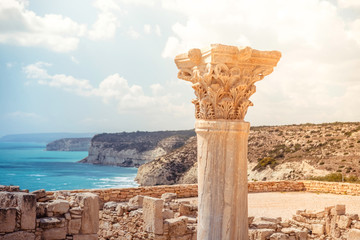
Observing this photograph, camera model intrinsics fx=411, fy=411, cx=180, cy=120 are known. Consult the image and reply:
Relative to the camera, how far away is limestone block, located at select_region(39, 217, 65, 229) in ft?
23.3

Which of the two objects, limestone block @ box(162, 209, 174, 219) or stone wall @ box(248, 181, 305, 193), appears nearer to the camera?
limestone block @ box(162, 209, 174, 219)

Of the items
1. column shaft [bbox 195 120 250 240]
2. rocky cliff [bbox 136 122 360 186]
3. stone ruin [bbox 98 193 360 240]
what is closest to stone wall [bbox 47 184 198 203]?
stone ruin [bbox 98 193 360 240]

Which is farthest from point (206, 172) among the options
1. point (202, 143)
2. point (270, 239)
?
point (270, 239)

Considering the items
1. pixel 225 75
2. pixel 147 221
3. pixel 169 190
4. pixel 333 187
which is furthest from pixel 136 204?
pixel 333 187

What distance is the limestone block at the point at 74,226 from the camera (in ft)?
24.4

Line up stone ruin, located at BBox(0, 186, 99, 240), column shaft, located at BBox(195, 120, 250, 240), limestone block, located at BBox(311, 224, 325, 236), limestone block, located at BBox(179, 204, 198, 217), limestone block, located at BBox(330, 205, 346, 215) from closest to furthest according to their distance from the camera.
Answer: column shaft, located at BBox(195, 120, 250, 240) → stone ruin, located at BBox(0, 186, 99, 240) → limestone block, located at BBox(330, 205, 346, 215) → limestone block, located at BBox(311, 224, 325, 236) → limestone block, located at BBox(179, 204, 198, 217)

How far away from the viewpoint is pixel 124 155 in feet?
341

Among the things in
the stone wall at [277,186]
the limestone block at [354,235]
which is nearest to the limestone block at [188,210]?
the limestone block at [354,235]

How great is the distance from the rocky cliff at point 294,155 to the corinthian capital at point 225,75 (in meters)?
27.2

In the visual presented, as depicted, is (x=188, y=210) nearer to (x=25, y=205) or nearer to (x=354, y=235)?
(x=354, y=235)

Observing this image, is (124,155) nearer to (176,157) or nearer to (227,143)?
(176,157)

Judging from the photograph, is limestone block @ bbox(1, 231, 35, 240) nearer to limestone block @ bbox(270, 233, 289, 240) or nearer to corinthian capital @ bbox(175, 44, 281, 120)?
corinthian capital @ bbox(175, 44, 281, 120)

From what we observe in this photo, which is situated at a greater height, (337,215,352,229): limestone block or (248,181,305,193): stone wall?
(337,215,352,229): limestone block

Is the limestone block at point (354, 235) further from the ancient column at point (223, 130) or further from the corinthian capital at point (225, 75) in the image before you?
the corinthian capital at point (225, 75)
